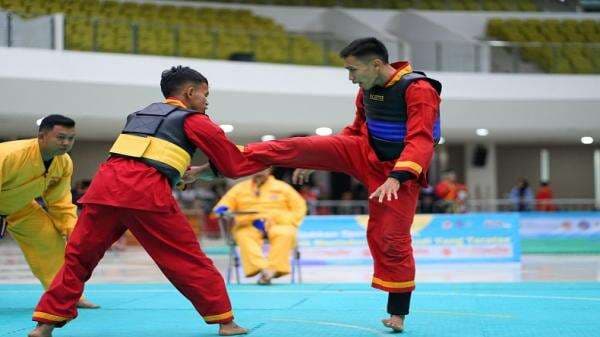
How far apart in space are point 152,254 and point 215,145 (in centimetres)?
69

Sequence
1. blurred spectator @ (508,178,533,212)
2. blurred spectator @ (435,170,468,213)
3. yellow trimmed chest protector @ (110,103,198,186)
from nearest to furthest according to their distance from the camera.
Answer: yellow trimmed chest protector @ (110,103,198,186) < blurred spectator @ (435,170,468,213) < blurred spectator @ (508,178,533,212)

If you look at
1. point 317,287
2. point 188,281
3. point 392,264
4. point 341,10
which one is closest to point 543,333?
point 392,264

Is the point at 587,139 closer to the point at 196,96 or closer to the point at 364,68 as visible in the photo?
the point at 364,68

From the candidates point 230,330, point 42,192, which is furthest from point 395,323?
point 42,192

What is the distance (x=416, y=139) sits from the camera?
5.59 m

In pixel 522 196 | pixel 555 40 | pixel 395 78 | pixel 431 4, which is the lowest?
pixel 522 196

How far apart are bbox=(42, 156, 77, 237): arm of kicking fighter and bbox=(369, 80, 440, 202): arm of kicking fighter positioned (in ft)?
8.64

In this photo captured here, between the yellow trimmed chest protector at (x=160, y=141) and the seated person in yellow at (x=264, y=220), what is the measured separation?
5.37 m

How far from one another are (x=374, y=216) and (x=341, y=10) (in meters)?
21.4

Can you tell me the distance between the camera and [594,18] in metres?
28.0

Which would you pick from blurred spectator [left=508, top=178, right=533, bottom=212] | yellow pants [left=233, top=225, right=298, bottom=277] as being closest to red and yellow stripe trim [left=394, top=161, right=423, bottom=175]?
yellow pants [left=233, top=225, right=298, bottom=277]

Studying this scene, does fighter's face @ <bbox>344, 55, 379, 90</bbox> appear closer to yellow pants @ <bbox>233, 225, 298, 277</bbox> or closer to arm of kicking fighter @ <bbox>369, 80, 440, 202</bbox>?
arm of kicking fighter @ <bbox>369, 80, 440, 202</bbox>

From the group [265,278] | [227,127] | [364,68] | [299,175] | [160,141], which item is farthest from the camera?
[227,127]

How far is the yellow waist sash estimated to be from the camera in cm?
537
